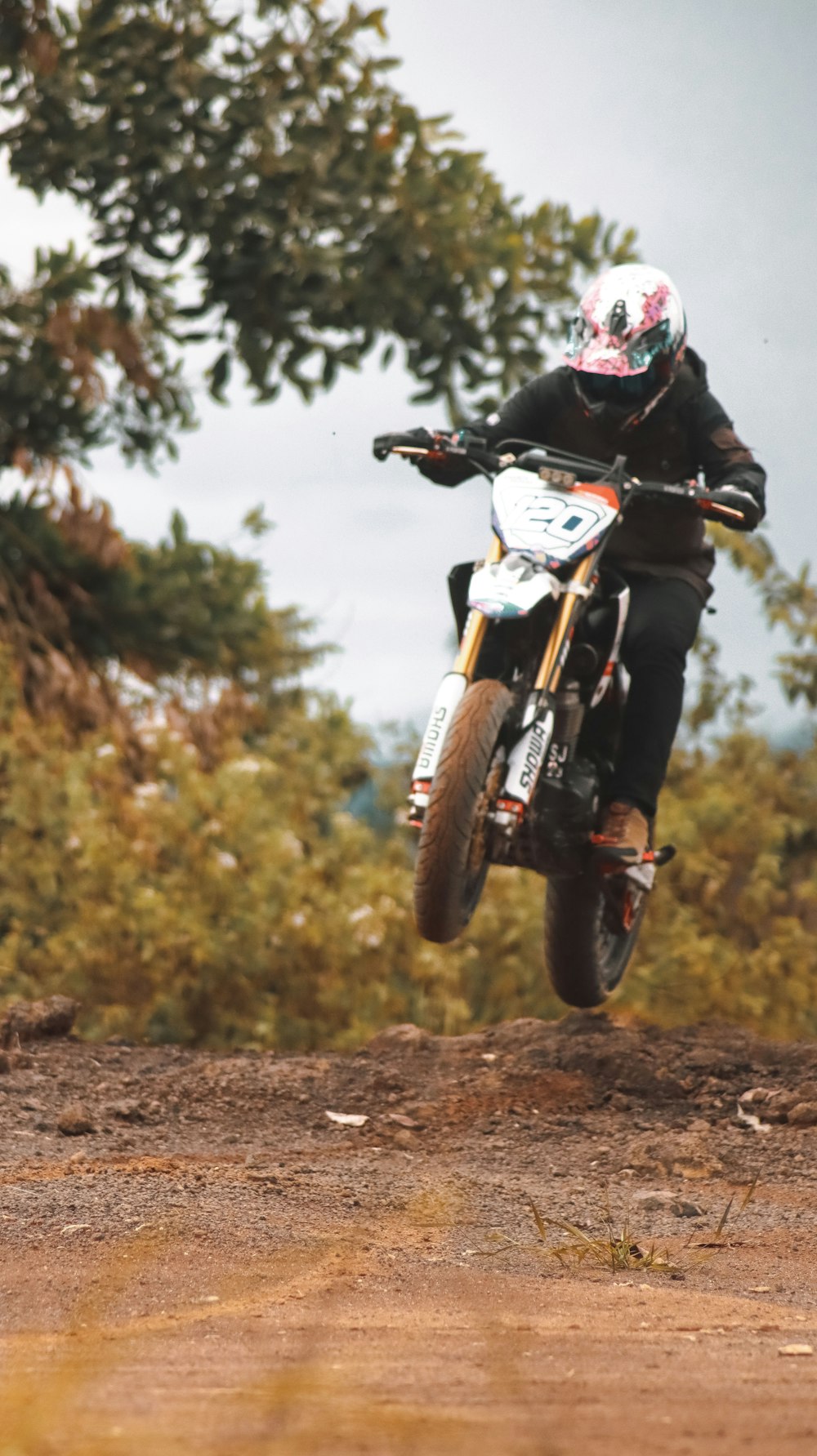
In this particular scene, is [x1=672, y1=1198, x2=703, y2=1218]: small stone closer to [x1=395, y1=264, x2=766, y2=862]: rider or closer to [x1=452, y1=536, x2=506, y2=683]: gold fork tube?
[x1=395, y1=264, x2=766, y2=862]: rider

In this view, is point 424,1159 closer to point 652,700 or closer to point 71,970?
point 652,700

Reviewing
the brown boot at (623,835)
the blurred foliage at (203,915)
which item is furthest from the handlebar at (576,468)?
the blurred foliage at (203,915)

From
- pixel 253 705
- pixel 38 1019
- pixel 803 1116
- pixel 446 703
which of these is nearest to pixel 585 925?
pixel 803 1116

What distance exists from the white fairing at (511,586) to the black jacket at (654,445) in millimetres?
739

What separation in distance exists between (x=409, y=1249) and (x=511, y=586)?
7.64ft

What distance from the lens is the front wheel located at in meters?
6.36

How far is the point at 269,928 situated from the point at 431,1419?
7.19 metres

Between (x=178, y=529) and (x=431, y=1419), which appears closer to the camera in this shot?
(x=431, y=1419)

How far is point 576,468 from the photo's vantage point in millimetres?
6074

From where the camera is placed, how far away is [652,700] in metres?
6.24

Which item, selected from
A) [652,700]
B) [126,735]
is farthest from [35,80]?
[652,700]

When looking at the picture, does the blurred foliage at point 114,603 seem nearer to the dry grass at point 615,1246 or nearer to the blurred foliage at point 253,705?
the blurred foliage at point 253,705

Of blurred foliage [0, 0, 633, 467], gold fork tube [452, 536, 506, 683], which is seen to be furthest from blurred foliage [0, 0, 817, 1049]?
gold fork tube [452, 536, 506, 683]

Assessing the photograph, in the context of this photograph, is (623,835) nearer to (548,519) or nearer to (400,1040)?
(548,519)
